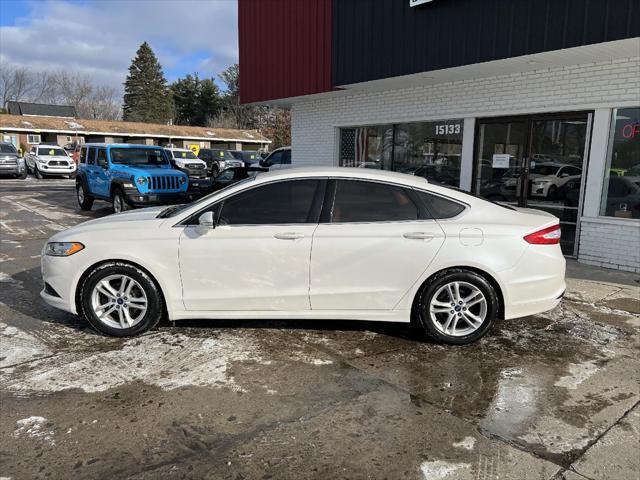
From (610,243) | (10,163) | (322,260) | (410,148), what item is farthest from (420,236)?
(10,163)

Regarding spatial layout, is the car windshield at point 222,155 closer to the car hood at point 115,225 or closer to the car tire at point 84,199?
the car tire at point 84,199

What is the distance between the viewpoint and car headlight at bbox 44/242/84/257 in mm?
4445

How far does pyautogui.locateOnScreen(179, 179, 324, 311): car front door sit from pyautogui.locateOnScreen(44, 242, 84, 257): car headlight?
99 cm

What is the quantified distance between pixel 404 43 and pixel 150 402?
7.36 metres

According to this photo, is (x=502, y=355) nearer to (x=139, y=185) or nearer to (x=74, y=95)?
(x=139, y=185)

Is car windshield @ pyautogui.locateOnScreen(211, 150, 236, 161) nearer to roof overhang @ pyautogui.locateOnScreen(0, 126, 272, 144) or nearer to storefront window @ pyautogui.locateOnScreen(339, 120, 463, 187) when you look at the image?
roof overhang @ pyautogui.locateOnScreen(0, 126, 272, 144)

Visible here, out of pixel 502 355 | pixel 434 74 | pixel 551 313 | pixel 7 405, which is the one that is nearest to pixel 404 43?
pixel 434 74

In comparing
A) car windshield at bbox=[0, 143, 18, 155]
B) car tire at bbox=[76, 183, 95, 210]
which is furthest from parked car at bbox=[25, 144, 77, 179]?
car tire at bbox=[76, 183, 95, 210]

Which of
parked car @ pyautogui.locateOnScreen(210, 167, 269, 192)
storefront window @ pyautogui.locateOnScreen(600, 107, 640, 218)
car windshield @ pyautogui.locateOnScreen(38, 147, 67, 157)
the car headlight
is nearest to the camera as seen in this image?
the car headlight

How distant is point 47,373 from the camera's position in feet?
12.6

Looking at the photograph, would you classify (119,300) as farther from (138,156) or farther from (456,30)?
(138,156)

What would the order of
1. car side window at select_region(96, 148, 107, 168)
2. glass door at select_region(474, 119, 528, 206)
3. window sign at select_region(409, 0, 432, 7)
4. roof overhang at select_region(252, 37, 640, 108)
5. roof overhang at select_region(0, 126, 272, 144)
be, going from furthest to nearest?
roof overhang at select_region(0, 126, 272, 144)
car side window at select_region(96, 148, 107, 168)
glass door at select_region(474, 119, 528, 206)
window sign at select_region(409, 0, 432, 7)
roof overhang at select_region(252, 37, 640, 108)

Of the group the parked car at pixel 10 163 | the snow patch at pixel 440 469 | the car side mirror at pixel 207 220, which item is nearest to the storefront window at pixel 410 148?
the car side mirror at pixel 207 220

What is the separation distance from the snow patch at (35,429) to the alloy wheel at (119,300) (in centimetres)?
137
